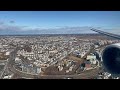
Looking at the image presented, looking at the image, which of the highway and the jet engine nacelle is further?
the jet engine nacelle

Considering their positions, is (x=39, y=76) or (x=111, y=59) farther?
(x=111, y=59)

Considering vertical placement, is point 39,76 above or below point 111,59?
below

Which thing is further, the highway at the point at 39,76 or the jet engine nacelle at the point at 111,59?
the jet engine nacelle at the point at 111,59

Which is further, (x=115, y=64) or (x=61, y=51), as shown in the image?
(x=115, y=64)
